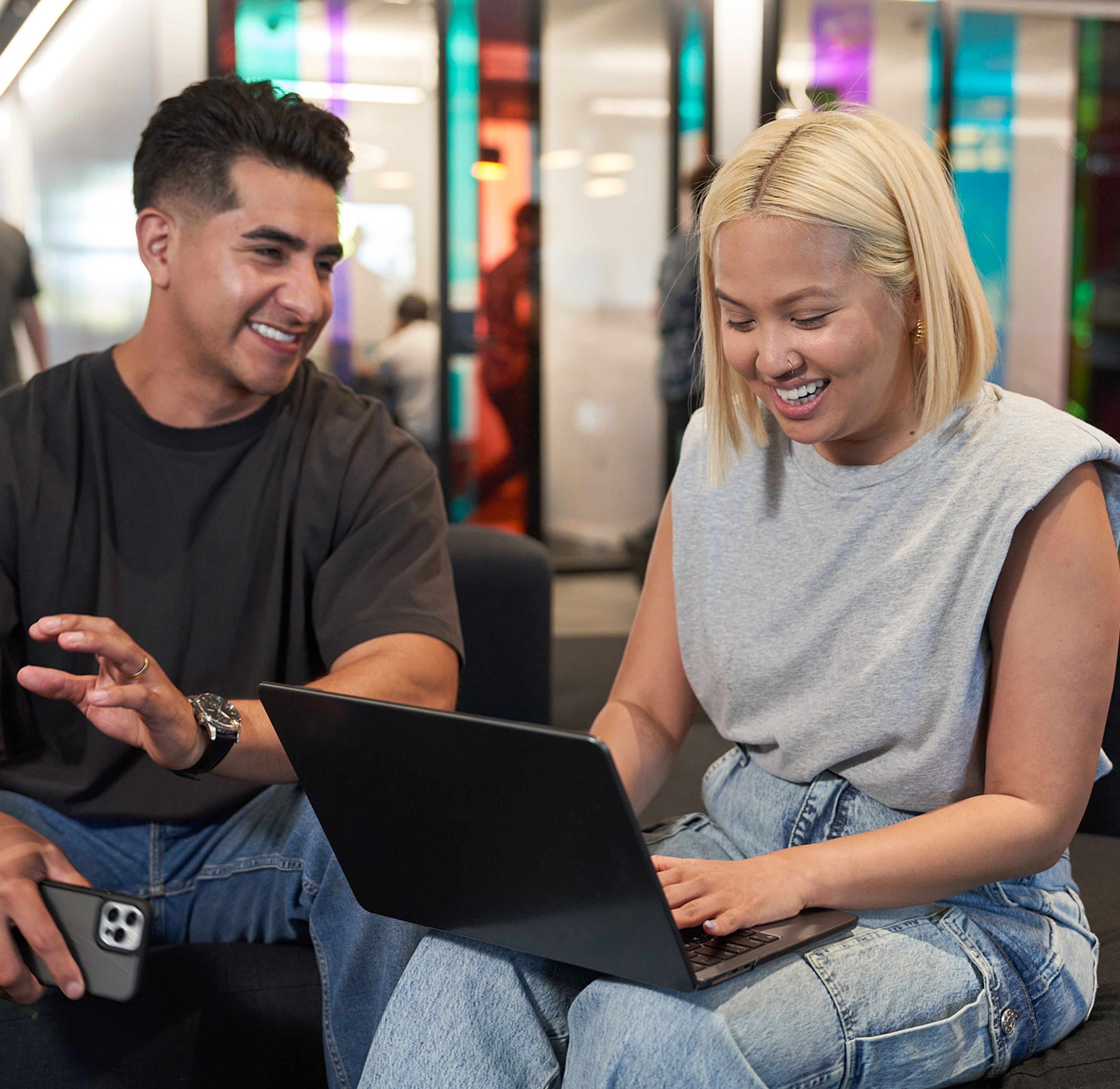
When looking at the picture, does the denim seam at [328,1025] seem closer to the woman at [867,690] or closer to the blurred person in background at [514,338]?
the woman at [867,690]

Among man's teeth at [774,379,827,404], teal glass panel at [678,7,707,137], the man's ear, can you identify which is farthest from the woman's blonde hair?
teal glass panel at [678,7,707,137]

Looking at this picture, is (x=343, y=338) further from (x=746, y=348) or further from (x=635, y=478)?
(x=746, y=348)

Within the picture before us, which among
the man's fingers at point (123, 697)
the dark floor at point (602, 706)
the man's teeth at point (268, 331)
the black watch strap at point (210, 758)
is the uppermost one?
the man's teeth at point (268, 331)

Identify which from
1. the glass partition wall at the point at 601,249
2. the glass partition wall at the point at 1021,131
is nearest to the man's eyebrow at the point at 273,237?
the glass partition wall at the point at 601,249

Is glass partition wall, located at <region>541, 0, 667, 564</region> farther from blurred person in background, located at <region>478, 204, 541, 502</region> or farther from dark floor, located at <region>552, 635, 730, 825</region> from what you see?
dark floor, located at <region>552, 635, 730, 825</region>

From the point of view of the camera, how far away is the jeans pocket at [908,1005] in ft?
3.50

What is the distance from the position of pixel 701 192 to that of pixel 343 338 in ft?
15.8

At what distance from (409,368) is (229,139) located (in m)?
4.46

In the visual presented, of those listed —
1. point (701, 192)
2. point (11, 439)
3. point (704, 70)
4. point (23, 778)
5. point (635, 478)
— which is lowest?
point (635, 478)

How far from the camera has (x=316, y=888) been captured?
143cm

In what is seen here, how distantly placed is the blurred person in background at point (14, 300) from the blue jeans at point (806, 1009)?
367 centimetres

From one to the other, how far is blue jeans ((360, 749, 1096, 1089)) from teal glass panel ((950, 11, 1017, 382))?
5.74 m

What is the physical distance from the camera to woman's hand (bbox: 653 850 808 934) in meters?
1.07

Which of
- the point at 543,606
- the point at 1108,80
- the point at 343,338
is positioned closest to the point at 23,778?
the point at 543,606
